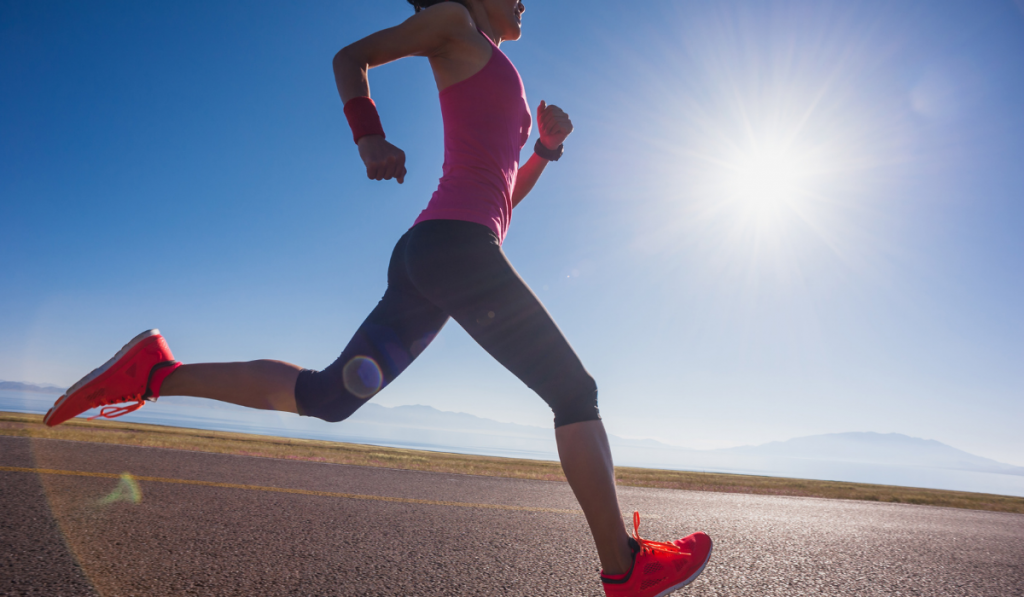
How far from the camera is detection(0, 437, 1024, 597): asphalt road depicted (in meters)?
1.85

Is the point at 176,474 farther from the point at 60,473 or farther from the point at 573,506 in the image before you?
the point at 573,506

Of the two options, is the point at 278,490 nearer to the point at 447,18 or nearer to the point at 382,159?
the point at 382,159

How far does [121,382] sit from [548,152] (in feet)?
7.01

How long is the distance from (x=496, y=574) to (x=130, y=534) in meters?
1.74

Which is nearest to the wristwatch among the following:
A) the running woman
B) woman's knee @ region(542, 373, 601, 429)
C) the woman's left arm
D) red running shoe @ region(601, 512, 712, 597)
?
the woman's left arm

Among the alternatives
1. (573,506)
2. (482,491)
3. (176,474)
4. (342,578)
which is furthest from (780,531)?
(176,474)

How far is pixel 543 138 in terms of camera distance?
8.16 feet

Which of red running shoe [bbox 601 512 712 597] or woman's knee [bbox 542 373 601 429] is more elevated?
woman's knee [bbox 542 373 601 429]

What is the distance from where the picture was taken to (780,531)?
3.90 meters

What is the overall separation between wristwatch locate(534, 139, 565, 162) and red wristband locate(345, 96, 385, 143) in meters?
1.06

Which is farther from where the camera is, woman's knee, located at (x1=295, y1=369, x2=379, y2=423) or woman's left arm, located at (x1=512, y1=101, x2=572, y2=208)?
woman's left arm, located at (x1=512, y1=101, x2=572, y2=208)

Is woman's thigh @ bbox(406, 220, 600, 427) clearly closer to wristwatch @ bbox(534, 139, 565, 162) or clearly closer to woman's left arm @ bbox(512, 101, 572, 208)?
woman's left arm @ bbox(512, 101, 572, 208)

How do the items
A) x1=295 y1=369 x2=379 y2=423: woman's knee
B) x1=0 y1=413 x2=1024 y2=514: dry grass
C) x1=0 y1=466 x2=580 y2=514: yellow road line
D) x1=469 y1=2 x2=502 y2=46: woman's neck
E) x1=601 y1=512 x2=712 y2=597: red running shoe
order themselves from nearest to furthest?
1. x1=601 y1=512 x2=712 y2=597: red running shoe
2. x1=295 y1=369 x2=379 y2=423: woman's knee
3. x1=469 y1=2 x2=502 y2=46: woman's neck
4. x1=0 y1=466 x2=580 y2=514: yellow road line
5. x1=0 y1=413 x2=1024 y2=514: dry grass

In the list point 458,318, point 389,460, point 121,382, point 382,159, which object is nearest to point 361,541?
point 121,382
